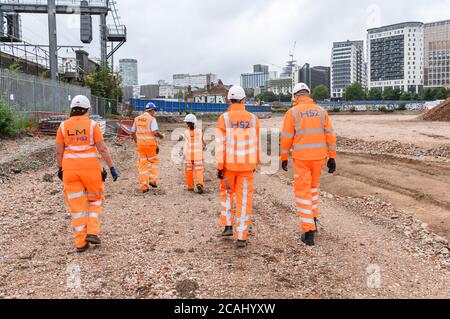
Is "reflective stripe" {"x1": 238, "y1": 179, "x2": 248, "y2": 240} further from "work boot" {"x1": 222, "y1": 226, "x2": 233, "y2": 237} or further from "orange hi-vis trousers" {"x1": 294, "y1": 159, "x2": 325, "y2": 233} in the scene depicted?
"orange hi-vis trousers" {"x1": 294, "y1": 159, "x2": 325, "y2": 233}

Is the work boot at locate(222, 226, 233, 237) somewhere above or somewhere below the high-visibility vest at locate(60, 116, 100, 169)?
below

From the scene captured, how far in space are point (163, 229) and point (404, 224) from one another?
3.74m

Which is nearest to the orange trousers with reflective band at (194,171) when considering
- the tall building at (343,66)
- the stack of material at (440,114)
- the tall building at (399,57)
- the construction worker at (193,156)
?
the construction worker at (193,156)

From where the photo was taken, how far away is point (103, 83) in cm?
3772

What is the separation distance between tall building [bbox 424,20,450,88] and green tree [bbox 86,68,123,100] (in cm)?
14234

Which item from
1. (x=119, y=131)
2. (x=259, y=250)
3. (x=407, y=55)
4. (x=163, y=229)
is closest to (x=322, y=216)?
(x=259, y=250)

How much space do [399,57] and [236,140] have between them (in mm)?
165271

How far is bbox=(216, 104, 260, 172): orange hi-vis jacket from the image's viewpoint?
561 cm

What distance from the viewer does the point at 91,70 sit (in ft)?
139

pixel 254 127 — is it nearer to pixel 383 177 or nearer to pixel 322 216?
pixel 322 216

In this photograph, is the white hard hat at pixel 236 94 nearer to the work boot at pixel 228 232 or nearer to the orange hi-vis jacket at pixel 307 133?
the orange hi-vis jacket at pixel 307 133

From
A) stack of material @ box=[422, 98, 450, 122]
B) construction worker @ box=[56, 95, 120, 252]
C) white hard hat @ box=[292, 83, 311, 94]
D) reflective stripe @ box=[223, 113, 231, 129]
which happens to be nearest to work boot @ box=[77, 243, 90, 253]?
construction worker @ box=[56, 95, 120, 252]

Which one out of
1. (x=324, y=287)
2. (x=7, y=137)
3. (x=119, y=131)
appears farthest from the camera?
(x=119, y=131)

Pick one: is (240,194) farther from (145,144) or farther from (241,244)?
(145,144)
